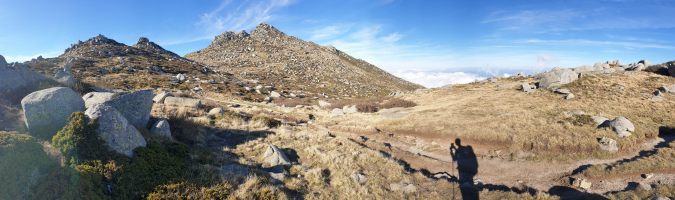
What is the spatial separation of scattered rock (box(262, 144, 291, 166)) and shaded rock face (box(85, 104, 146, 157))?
224 inches

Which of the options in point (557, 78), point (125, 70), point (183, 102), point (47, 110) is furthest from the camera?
point (125, 70)

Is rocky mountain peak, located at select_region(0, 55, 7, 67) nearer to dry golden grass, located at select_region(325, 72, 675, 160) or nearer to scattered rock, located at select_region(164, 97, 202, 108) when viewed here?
scattered rock, located at select_region(164, 97, 202, 108)

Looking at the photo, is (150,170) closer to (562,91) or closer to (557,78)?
(562,91)

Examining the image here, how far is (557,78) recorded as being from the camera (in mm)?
45781

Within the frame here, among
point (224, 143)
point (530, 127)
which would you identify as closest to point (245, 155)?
point (224, 143)

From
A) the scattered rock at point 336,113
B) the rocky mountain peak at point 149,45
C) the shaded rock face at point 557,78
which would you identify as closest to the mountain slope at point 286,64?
the rocky mountain peak at point 149,45

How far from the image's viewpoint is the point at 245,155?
1936 centimetres

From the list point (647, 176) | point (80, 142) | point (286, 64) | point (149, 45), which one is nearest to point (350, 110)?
point (647, 176)

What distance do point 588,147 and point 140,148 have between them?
27345 mm

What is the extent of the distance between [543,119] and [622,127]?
553cm

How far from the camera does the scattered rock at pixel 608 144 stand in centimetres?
2464

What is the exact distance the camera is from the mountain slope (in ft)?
342

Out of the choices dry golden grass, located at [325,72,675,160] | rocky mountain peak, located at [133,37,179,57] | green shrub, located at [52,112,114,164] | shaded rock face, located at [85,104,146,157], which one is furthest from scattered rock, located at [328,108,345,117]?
rocky mountain peak, located at [133,37,179,57]

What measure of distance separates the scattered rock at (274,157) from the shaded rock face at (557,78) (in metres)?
39.2
